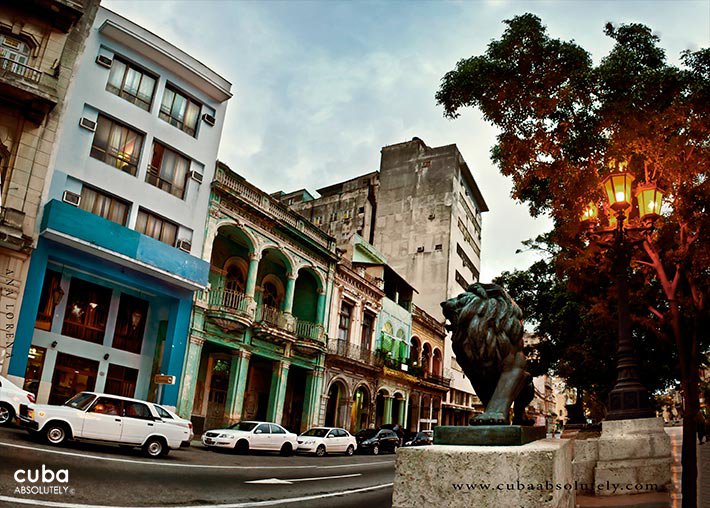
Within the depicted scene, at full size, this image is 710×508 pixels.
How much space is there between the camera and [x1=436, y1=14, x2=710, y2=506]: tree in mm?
8523

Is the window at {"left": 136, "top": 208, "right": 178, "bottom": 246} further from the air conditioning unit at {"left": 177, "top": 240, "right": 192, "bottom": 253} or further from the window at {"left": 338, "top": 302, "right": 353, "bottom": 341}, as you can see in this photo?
the window at {"left": 338, "top": 302, "right": 353, "bottom": 341}

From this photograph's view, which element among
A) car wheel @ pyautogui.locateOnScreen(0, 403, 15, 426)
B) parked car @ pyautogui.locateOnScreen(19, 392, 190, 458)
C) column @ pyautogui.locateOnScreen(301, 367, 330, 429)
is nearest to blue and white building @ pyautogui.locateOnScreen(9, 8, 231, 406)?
car wheel @ pyautogui.locateOnScreen(0, 403, 15, 426)

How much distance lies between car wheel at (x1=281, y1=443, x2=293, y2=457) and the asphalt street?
581 centimetres

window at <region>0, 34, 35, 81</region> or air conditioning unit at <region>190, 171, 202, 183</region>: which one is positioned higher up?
window at <region>0, 34, 35, 81</region>

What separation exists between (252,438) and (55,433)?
25.5 feet

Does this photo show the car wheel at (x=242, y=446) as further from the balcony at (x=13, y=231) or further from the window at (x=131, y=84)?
the window at (x=131, y=84)

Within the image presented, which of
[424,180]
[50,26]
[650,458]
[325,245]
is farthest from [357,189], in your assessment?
[650,458]

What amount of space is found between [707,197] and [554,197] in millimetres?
2704

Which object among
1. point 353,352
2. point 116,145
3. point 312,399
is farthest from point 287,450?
point 116,145

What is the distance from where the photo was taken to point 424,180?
1847 inches

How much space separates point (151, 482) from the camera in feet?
30.2

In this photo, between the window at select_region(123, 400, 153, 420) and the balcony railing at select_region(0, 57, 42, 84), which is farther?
the balcony railing at select_region(0, 57, 42, 84)

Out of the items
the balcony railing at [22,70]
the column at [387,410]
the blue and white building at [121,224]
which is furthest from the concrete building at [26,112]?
the column at [387,410]

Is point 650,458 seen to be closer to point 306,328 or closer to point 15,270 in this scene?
point 15,270
